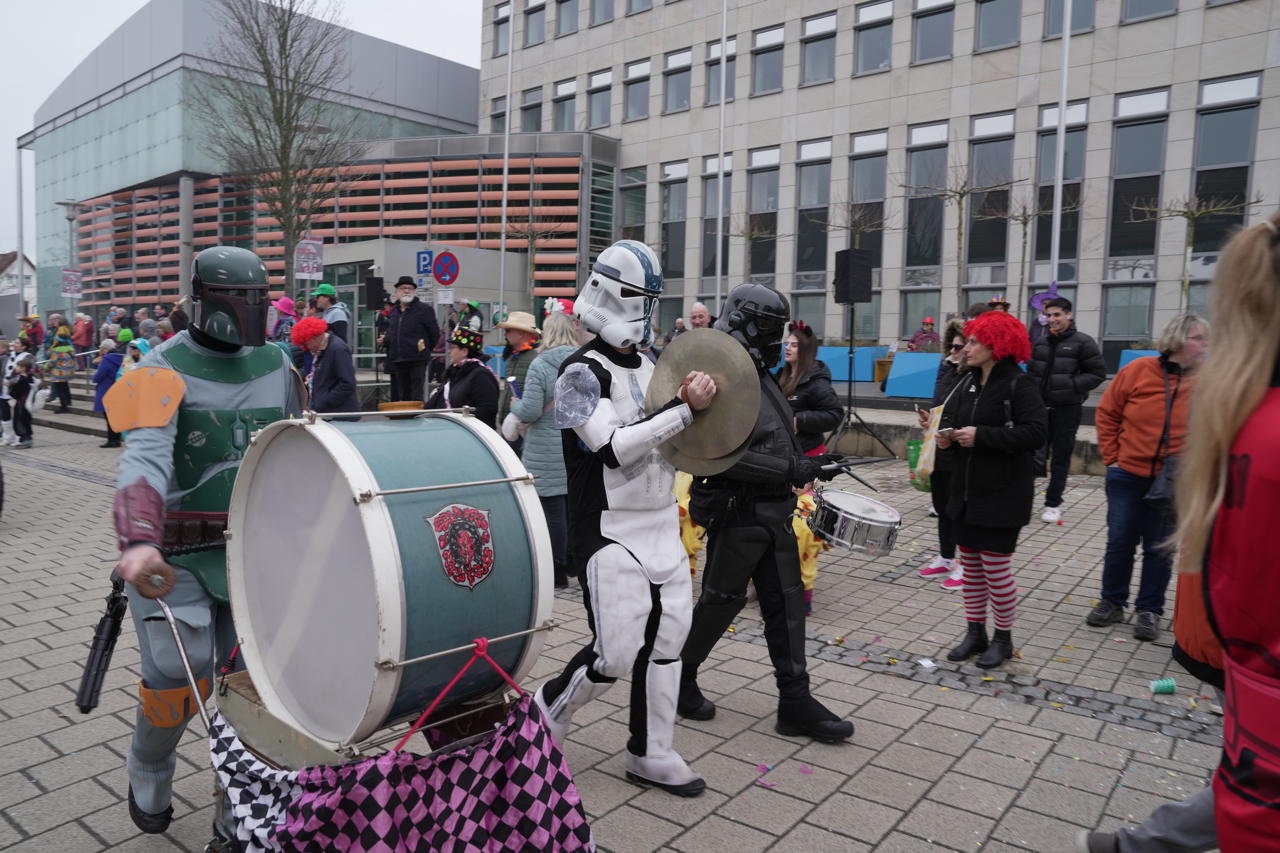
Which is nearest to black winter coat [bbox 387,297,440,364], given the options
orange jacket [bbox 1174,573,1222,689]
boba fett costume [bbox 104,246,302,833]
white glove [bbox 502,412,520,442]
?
white glove [bbox 502,412,520,442]

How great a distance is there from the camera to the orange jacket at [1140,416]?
5484 millimetres

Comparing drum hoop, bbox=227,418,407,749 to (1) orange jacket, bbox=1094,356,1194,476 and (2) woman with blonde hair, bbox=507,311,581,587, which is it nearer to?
(2) woman with blonde hair, bbox=507,311,581,587

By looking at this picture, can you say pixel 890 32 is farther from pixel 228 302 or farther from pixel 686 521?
pixel 228 302

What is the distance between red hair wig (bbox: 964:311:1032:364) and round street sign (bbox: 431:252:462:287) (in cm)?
1010

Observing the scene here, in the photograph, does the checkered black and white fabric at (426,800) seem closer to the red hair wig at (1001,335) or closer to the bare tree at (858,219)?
the red hair wig at (1001,335)

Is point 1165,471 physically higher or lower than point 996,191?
lower

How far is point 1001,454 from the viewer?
503cm

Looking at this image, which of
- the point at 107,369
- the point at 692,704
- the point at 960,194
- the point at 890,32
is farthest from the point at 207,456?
the point at 890,32

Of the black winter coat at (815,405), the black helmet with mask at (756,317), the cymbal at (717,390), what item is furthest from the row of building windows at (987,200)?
the cymbal at (717,390)

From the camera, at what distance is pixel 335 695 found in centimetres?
242

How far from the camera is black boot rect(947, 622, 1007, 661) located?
5141 millimetres

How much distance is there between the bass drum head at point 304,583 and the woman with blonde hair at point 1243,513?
1774 mm

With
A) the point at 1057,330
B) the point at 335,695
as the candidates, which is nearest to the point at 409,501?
the point at 335,695

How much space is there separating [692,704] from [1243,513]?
2.99 meters
